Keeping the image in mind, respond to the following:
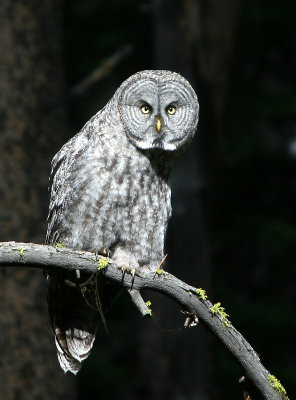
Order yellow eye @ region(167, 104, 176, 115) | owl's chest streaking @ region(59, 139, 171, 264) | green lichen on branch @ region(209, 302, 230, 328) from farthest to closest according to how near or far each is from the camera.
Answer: yellow eye @ region(167, 104, 176, 115), owl's chest streaking @ region(59, 139, 171, 264), green lichen on branch @ region(209, 302, 230, 328)

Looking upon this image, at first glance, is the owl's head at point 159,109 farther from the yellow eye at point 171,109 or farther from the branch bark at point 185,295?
the branch bark at point 185,295

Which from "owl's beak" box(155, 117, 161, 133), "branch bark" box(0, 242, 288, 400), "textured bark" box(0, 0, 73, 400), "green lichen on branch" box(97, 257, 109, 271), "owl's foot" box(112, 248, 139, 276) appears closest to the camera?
"branch bark" box(0, 242, 288, 400)

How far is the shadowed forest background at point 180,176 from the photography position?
4.92m

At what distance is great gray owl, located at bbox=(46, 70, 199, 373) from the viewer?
3.44m

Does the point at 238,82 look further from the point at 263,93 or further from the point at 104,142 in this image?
the point at 104,142

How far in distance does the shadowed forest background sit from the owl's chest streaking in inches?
18.5

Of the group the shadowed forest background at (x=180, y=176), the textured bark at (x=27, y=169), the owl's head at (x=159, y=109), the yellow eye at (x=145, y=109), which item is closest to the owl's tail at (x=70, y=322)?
the shadowed forest background at (x=180, y=176)

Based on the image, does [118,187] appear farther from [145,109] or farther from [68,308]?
[68,308]

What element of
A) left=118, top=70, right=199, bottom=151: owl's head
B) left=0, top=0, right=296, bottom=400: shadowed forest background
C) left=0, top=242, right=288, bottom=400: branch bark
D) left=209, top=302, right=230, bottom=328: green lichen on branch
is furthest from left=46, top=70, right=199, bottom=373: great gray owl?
left=209, top=302, right=230, bottom=328: green lichen on branch

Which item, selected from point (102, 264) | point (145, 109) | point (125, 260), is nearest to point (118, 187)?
point (125, 260)

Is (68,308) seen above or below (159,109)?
below

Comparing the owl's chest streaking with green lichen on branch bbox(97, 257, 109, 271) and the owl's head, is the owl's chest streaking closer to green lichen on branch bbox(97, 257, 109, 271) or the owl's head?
the owl's head

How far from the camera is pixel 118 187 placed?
343cm

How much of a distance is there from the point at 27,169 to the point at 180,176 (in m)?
1.98
